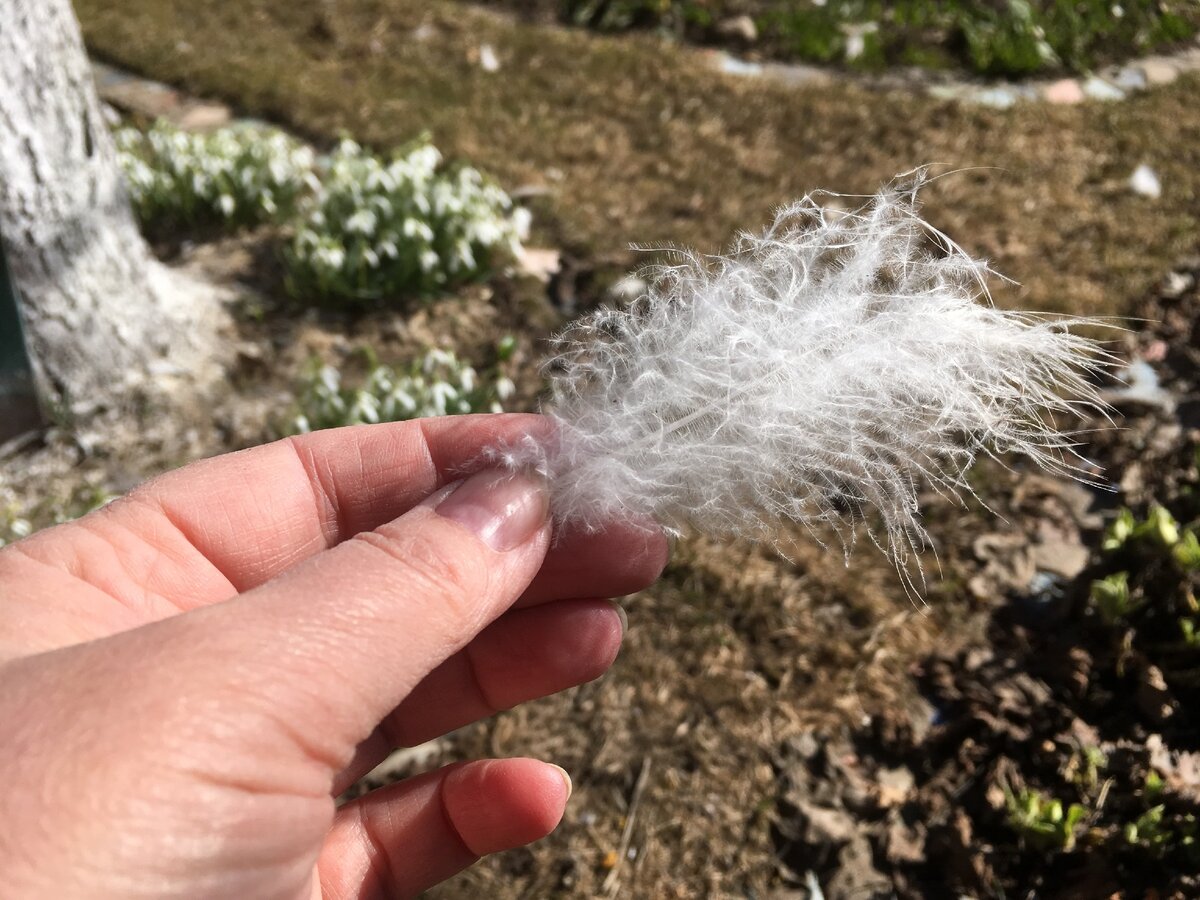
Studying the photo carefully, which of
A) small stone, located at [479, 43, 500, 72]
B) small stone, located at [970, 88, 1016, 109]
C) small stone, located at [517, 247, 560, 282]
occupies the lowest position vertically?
small stone, located at [517, 247, 560, 282]

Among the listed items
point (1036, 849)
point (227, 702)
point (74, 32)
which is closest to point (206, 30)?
point (74, 32)

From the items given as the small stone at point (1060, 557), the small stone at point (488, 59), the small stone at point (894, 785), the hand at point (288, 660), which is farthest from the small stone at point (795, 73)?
the hand at point (288, 660)

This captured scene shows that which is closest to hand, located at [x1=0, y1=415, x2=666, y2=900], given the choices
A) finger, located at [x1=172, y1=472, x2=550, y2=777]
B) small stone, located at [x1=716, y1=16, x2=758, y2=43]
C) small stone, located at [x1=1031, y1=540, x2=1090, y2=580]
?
finger, located at [x1=172, y1=472, x2=550, y2=777]

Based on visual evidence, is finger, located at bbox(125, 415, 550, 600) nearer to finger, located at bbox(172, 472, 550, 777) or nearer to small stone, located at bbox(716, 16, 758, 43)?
finger, located at bbox(172, 472, 550, 777)

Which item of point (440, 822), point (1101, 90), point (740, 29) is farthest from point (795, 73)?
point (440, 822)

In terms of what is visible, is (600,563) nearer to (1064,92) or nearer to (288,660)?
(288,660)

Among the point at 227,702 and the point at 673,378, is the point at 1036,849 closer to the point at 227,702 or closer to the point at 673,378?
the point at 673,378
